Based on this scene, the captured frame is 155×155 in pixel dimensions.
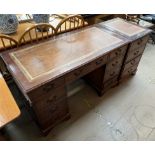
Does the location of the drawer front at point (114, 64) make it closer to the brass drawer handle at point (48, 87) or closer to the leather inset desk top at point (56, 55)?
the leather inset desk top at point (56, 55)

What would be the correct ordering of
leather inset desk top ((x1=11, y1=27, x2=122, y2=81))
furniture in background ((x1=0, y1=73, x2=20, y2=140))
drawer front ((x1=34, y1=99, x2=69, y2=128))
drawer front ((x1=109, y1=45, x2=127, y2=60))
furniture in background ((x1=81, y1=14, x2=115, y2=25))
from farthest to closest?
furniture in background ((x1=81, y1=14, x2=115, y2=25)) → drawer front ((x1=109, y1=45, x2=127, y2=60)) → drawer front ((x1=34, y1=99, x2=69, y2=128)) → leather inset desk top ((x1=11, y1=27, x2=122, y2=81)) → furniture in background ((x1=0, y1=73, x2=20, y2=140))

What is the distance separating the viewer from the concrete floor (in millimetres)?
1447

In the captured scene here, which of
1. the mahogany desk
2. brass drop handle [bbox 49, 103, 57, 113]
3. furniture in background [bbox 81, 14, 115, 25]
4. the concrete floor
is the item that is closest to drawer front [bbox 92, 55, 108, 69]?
the mahogany desk

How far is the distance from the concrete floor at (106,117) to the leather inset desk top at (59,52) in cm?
73

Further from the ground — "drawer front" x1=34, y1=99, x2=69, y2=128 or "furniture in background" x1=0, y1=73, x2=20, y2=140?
"furniture in background" x1=0, y1=73, x2=20, y2=140

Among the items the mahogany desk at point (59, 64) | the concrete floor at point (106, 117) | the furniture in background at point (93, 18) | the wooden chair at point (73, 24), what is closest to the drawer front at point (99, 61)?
the mahogany desk at point (59, 64)

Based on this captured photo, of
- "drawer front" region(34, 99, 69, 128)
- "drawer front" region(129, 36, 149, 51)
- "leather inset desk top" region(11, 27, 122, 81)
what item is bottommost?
"drawer front" region(34, 99, 69, 128)

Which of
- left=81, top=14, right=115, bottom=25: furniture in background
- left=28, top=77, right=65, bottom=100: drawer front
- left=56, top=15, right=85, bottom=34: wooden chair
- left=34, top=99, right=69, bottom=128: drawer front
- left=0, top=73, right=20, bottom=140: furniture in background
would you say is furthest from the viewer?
left=81, top=14, right=115, bottom=25: furniture in background

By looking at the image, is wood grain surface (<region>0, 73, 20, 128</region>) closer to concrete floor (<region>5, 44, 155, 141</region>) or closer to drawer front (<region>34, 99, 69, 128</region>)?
drawer front (<region>34, 99, 69, 128</region>)

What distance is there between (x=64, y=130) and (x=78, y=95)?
0.51 metres

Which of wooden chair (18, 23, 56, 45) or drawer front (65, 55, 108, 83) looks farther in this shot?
wooden chair (18, 23, 56, 45)

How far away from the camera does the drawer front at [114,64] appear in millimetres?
1510
